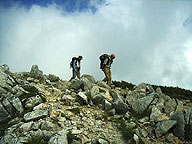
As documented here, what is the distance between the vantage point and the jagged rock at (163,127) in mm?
9050

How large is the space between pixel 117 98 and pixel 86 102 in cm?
218

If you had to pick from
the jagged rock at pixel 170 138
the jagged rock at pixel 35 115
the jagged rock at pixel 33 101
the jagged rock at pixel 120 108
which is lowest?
the jagged rock at pixel 170 138

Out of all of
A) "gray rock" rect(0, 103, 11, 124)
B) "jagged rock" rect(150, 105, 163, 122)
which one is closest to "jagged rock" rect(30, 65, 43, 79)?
"gray rock" rect(0, 103, 11, 124)

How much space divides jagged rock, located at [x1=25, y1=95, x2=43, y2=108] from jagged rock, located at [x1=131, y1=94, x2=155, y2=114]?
5.93 meters

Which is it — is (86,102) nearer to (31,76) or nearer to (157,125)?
(157,125)

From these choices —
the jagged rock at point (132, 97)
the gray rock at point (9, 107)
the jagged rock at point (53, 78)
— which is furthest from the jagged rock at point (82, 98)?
the jagged rock at point (53, 78)

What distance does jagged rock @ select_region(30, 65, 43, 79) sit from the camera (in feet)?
52.6

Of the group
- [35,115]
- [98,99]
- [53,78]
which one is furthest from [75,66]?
[35,115]

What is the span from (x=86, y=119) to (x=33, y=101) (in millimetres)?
3426

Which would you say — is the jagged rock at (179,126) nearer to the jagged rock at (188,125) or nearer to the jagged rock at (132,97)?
the jagged rock at (188,125)

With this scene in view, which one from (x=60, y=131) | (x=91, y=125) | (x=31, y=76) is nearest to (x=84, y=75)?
(x=31, y=76)

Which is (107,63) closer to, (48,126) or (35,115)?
(35,115)

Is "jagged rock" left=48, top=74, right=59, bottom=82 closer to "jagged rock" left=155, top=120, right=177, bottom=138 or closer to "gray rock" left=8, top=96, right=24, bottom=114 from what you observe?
"gray rock" left=8, top=96, right=24, bottom=114

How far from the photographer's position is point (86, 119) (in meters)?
9.15
